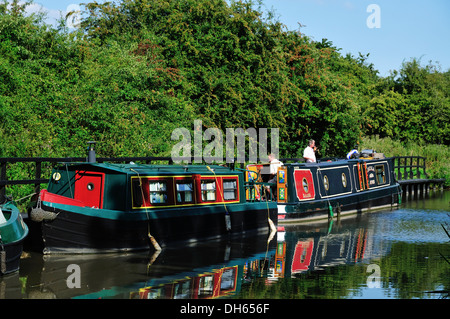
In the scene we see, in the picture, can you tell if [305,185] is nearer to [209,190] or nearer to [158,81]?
[209,190]

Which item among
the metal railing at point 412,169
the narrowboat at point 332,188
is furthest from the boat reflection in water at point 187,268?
the metal railing at point 412,169

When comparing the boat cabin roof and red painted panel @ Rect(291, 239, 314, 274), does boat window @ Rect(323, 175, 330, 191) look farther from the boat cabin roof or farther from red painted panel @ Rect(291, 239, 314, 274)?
the boat cabin roof

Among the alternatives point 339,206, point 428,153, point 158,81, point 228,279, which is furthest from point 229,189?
point 428,153

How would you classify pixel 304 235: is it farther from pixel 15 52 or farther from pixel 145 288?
pixel 15 52

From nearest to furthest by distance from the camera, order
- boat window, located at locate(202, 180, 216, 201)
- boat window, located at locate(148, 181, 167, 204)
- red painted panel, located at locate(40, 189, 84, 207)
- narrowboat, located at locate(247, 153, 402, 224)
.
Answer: red painted panel, located at locate(40, 189, 84, 207) → boat window, located at locate(148, 181, 167, 204) → boat window, located at locate(202, 180, 216, 201) → narrowboat, located at locate(247, 153, 402, 224)

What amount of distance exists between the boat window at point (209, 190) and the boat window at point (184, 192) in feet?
1.40

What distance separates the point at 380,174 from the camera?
86.9 ft

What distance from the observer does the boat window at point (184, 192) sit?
1549 cm

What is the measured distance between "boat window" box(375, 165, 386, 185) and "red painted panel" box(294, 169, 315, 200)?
5.68 meters

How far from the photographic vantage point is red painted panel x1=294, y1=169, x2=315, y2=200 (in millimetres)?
20750

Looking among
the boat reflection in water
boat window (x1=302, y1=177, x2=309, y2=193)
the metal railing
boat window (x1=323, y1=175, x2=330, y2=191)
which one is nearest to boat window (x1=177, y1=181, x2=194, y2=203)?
the boat reflection in water

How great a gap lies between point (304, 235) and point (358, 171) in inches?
285

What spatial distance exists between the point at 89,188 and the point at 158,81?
40.1 feet

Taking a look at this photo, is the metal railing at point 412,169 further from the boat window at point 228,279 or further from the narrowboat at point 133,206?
the boat window at point 228,279
